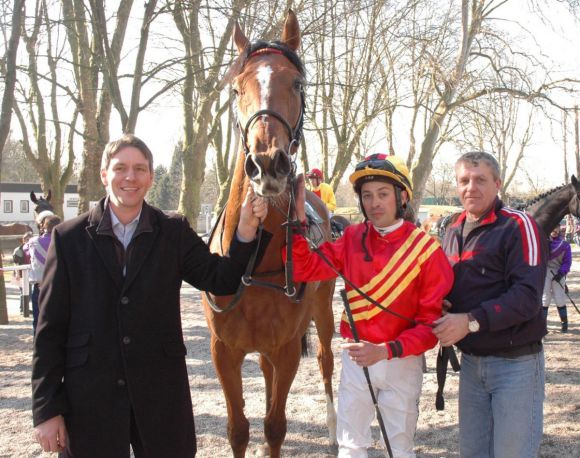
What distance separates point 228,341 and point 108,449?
1227 millimetres

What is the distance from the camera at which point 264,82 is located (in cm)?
284

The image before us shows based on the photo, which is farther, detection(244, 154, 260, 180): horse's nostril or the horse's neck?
the horse's neck

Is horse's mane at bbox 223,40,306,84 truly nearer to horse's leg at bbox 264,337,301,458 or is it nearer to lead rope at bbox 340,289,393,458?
lead rope at bbox 340,289,393,458

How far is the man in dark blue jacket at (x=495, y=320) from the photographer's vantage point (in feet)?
7.92

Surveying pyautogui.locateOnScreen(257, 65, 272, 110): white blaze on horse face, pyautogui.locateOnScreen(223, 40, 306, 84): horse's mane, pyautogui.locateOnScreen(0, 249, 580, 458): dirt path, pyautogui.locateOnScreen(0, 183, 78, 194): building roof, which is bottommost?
pyautogui.locateOnScreen(0, 249, 580, 458): dirt path

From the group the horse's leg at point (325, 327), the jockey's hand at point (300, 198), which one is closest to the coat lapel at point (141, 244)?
the jockey's hand at point (300, 198)

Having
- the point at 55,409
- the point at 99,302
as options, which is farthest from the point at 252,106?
the point at 55,409

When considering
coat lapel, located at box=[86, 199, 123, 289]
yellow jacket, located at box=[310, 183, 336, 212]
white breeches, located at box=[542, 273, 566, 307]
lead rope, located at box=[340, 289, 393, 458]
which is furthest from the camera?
white breeches, located at box=[542, 273, 566, 307]

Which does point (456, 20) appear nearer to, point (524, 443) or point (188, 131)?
point (188, 131)

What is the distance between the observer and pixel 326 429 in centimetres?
480

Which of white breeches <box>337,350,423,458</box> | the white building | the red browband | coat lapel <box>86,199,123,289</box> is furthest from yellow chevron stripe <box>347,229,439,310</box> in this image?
the white building

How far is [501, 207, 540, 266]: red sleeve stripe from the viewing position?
244cm

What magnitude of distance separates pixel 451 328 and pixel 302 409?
10.6 ft

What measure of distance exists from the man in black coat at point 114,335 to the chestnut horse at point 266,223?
0.57 metres
